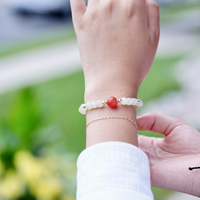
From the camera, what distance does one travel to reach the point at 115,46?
2.20 feet

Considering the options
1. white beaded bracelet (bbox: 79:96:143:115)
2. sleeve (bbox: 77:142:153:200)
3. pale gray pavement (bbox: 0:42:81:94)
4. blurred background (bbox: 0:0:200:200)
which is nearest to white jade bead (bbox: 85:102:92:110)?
white beaded bracelet (bbox: 79:96:143:115)

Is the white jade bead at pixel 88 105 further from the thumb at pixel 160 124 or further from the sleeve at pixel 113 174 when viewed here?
the thumb at pixel 160 124

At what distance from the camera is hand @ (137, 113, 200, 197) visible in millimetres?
795

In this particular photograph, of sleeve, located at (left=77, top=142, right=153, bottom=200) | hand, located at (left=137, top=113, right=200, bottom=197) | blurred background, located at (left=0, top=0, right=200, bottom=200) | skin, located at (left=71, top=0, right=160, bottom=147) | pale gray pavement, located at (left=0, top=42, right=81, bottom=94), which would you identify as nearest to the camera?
sleeve, located at (left=77, top=142, right=153, bottom=200)

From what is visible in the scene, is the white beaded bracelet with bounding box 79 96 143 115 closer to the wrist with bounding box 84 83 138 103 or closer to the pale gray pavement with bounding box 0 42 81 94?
the wrist with bounding box 84 83 138 103

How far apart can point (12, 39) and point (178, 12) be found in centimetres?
343

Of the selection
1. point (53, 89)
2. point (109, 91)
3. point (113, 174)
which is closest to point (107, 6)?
point (109, 91)

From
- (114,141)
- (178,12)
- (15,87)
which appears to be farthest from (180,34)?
(114,141)

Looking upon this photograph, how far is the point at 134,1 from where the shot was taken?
0.68 meters

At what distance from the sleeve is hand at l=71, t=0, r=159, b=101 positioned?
0.52 feet

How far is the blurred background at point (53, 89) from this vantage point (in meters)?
1.14

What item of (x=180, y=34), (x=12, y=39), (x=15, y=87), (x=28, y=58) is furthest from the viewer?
(x=12, y=39)

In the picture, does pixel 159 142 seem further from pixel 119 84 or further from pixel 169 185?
pixel 119 84

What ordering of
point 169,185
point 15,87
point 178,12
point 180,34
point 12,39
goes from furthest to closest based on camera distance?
point 178,12 → point 12,39 → point 180,34 → point 15,87 → point 169,185
